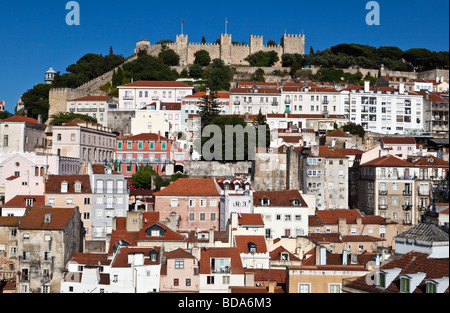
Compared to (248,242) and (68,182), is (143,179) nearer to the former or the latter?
(68,182)

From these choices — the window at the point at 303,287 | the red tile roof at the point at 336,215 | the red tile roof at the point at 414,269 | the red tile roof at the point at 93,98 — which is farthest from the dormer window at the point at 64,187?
the red tile roof at the point at 93,98

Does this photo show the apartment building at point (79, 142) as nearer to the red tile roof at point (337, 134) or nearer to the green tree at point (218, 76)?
the red tile roof at point (337, 134)

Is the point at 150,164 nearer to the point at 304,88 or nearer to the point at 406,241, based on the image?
the point at 304,88

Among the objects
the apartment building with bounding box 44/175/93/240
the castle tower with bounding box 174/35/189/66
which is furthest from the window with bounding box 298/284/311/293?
the castle tower with bounding box 174/35/189/66

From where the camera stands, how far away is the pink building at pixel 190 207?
109ft

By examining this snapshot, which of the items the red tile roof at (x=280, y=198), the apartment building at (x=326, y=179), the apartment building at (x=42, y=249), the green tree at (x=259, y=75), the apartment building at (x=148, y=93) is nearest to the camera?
the apartment building at (x=42, y=249)

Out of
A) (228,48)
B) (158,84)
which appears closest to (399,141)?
(158,84)

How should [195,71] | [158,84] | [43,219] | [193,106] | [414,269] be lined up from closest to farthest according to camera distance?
[414,269]
[43,219]
[193,106]
[158,84]
[195,71]

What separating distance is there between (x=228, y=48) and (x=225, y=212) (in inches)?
2100

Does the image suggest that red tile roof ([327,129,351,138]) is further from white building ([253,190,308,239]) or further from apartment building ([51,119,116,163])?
white building ([253,190,308,239])

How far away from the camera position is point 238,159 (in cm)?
4469

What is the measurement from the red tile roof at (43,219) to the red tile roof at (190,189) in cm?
654

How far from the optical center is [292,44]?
8306cm

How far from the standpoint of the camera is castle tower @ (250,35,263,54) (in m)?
83.3
